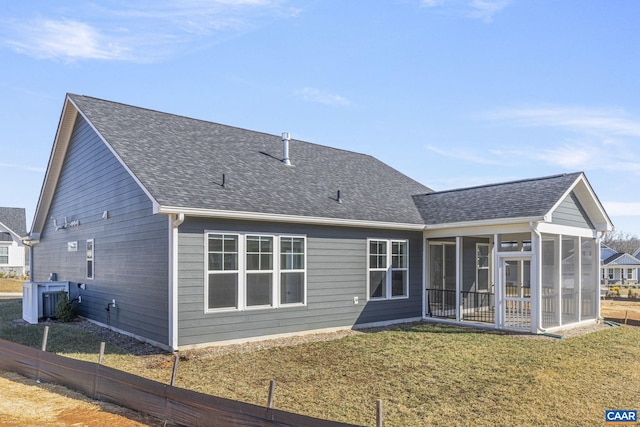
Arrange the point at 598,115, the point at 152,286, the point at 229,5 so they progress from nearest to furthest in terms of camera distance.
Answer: the point at 152,286, the point at 229,5, the point at 598,115

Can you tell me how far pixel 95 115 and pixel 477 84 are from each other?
10.6 metres

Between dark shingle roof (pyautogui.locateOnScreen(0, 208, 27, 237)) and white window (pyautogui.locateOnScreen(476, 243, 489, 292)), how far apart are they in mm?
40293

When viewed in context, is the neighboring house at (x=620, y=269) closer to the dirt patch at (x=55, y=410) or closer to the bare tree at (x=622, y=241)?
the bare tree at (x=622, y=241)

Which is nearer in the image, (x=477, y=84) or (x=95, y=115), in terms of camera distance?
(x=95, y=115)

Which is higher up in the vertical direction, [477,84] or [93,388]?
[477,84]

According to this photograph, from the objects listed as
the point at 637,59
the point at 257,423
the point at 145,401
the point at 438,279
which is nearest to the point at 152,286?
the point at 145,401

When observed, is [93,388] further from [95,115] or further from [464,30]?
[464,30]

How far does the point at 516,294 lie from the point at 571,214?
2723 millimetres

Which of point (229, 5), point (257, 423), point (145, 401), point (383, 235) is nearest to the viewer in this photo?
point (257, 423)

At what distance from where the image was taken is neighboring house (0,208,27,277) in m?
41.0

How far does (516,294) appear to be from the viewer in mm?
13312

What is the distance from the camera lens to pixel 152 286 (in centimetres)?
1011

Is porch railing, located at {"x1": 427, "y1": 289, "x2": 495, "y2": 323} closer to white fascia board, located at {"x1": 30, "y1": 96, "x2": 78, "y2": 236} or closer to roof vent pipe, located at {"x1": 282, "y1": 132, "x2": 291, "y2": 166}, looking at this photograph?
roof vent pipe, located at {"x1": 282, "y1": 132, "x2": 291, "y2": 166}

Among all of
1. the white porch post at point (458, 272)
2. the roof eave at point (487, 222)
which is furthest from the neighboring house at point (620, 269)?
the roof eave at point (487, 222)
